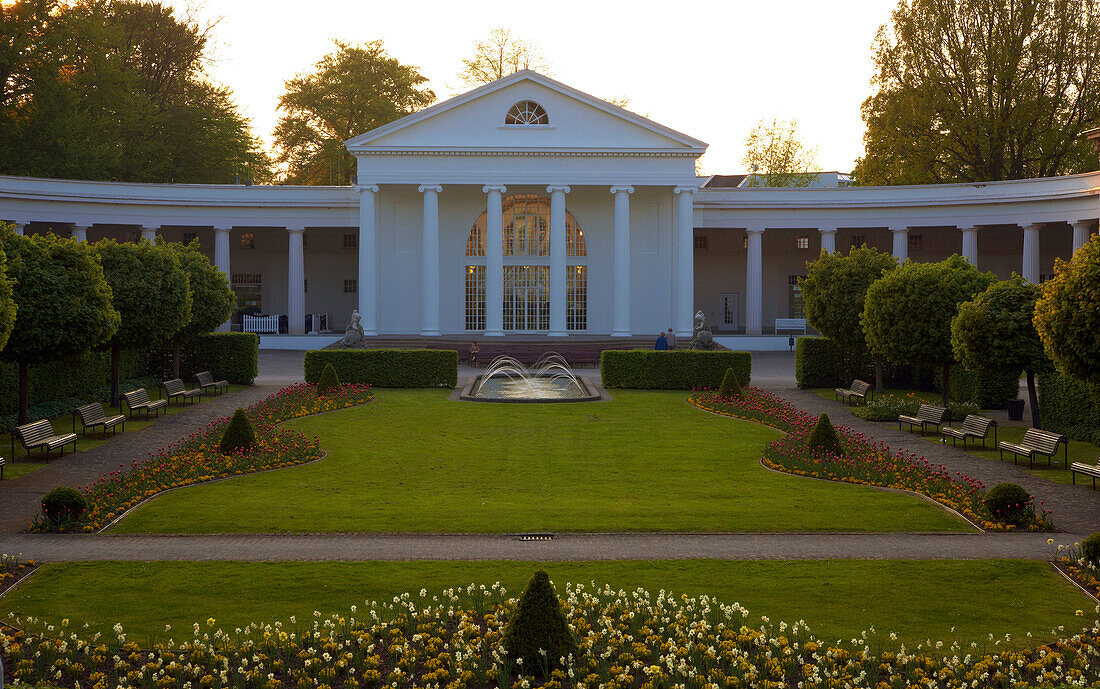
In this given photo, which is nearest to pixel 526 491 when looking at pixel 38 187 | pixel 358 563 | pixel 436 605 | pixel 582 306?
pixel 358 563

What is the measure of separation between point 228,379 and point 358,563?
2428 cm

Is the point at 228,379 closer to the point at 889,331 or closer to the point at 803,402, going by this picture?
the point at 803,402

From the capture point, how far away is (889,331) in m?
26.8

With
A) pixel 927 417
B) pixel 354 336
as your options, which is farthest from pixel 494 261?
pixel 927 417

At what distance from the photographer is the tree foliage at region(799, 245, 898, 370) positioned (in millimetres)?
31109

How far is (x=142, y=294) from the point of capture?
26.7 metres

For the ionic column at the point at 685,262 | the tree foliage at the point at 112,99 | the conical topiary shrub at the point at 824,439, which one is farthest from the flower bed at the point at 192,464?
the tree foliage at the point at 112,99

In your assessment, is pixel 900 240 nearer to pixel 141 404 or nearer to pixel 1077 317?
pixel 1077 317

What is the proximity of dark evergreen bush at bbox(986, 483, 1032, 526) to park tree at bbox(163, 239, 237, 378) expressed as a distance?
2526cm

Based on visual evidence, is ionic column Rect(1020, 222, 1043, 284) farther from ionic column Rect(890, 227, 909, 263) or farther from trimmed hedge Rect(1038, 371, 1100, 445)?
trimmed hedge Rect(1038, 371, 1100, 445)

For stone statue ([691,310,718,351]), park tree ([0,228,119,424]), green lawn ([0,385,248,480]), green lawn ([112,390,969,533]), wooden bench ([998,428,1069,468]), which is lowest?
green lawn ([112,390,969,533])

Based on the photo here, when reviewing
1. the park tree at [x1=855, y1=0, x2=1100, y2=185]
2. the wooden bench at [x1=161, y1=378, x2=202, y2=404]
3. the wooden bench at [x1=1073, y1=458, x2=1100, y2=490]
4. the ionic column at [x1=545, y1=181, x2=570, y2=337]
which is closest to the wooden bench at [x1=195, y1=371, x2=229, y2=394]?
the wooden bench at [x1=161, y1=378, x2=202, y2=404]

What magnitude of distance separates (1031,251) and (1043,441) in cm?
3488

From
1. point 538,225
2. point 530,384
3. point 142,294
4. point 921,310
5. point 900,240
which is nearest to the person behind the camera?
point 921,310
